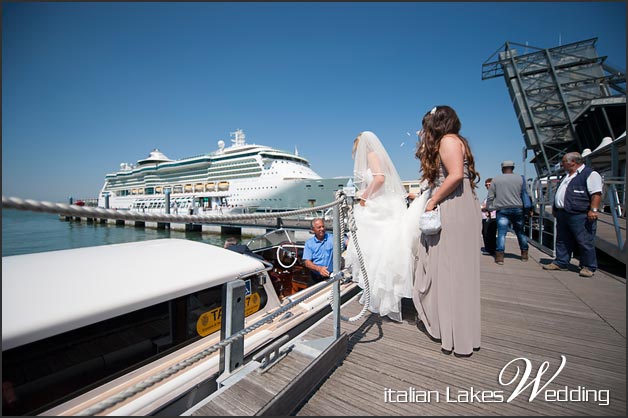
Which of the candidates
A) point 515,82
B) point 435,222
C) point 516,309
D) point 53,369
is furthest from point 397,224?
point 515,82

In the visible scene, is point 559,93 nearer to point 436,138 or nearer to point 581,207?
point 581,207

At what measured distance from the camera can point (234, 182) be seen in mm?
32969

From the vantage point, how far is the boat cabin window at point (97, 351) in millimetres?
1215

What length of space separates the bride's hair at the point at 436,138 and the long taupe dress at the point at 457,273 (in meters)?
0.09

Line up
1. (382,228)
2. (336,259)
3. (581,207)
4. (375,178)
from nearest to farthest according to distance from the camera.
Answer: (336,259) < (382,228) < (375,178) < (581,207)

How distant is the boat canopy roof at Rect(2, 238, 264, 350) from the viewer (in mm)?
1139

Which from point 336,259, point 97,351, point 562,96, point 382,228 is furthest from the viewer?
point 562,96

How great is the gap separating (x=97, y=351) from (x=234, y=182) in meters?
33.0

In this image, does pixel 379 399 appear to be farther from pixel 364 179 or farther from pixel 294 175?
pixel 294 175

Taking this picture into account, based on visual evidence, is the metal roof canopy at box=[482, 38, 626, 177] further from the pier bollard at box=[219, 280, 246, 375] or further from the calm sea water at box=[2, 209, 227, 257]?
the calm sea water at box=[2, 209, 227, 257]

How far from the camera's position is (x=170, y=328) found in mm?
1767

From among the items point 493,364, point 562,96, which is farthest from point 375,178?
point 562,96

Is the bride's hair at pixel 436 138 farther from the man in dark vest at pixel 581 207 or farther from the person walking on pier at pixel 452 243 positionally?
the man in dark vest at pixel 581 207

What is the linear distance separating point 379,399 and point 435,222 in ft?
4.08
